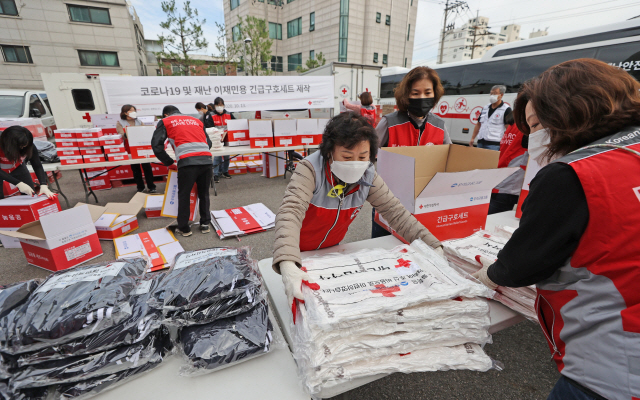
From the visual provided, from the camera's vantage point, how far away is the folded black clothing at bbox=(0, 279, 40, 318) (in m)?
0.80

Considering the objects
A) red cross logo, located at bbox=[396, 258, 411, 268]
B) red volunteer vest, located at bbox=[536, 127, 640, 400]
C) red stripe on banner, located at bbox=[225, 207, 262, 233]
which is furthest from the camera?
red stripe on banner, located at bbox=[225, 207, 262, 233]

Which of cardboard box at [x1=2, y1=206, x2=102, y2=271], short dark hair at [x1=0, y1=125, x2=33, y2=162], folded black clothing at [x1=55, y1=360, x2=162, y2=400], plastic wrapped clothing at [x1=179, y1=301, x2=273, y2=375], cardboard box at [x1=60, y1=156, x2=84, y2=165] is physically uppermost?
short dark hair at [x1=0, y1=125, x2=33, y2=162]

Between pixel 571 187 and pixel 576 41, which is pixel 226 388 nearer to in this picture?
pixel 571 187

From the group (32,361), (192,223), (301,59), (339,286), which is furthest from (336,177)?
(301,59)

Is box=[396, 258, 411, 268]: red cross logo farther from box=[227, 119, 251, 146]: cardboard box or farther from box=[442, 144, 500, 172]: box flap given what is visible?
box=[227, 119, 251, 146]: cardboard box

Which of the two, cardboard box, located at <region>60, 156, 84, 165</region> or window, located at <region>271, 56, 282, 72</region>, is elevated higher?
window, located at <region>271, 56, 282, 72</region>

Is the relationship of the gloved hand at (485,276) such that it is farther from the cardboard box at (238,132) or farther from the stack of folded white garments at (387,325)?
the cardboard box at (238,132)

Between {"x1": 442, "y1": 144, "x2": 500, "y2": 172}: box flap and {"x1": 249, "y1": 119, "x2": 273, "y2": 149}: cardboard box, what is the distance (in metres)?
4.20

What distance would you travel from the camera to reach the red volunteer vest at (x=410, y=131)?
215 centimetres

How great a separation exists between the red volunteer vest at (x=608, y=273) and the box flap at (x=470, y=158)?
0.89 m

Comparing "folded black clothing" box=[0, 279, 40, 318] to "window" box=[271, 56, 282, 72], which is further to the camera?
"window" box=[271, 56, 282, 72]

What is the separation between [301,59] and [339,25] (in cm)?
474

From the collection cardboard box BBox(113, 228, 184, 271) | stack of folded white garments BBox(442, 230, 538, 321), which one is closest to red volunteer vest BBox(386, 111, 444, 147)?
stack of folded white garments BBox(442, 230, 538, 321)

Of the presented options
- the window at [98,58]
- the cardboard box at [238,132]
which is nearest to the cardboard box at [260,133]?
the cardboard box at [238,132]
